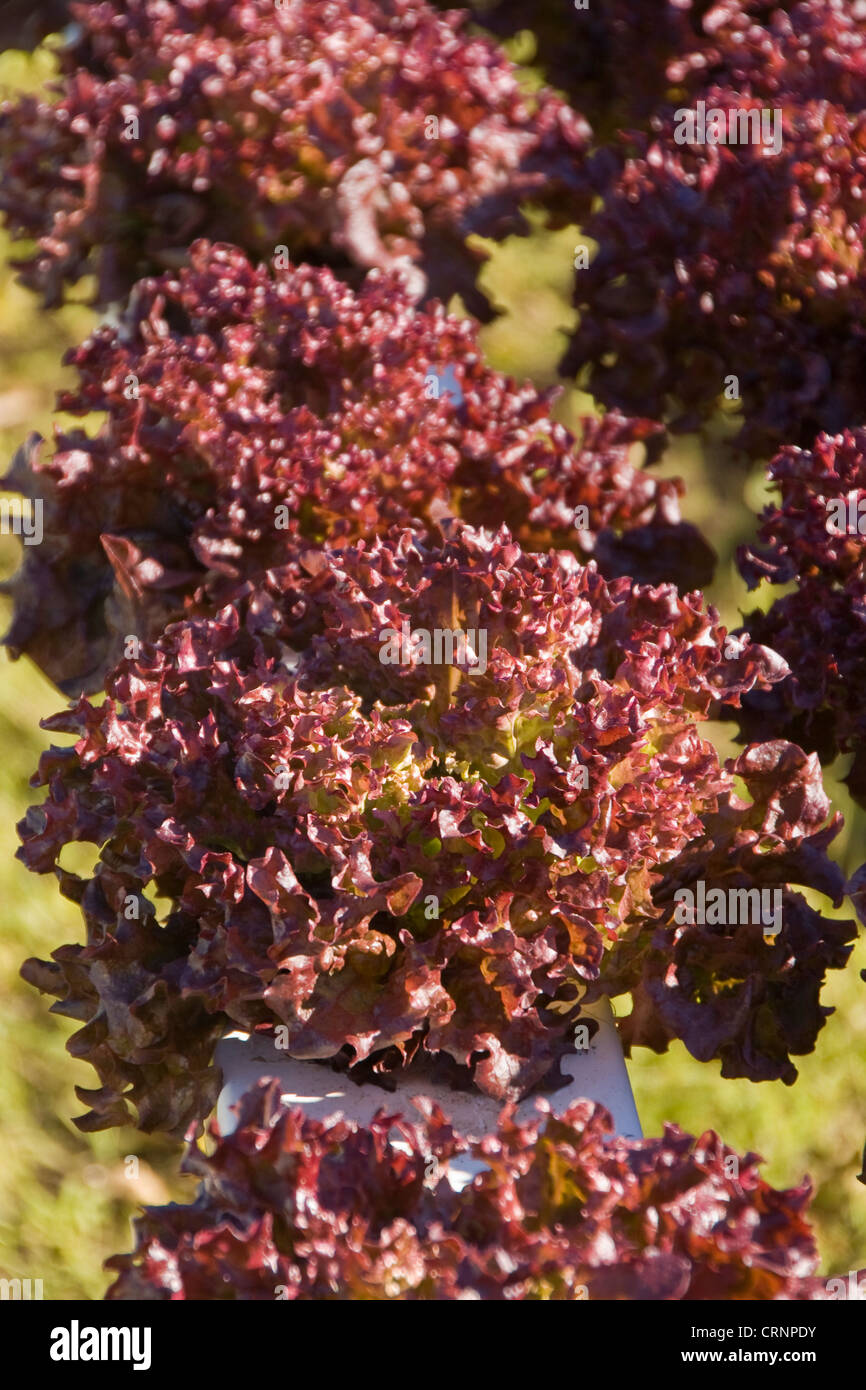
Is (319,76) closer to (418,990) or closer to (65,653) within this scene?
(65,653)

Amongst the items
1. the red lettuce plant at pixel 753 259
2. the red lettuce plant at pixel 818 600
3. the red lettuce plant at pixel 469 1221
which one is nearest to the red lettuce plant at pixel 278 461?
the red lettuce plant at pixel 818 600

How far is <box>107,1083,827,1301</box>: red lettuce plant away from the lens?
1.38 m

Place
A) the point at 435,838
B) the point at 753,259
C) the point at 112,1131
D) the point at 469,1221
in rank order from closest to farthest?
the point at 469,1221 < the point at 435,838 < the point at 112,1131 < the point at 753,259

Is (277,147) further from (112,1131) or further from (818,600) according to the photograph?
(112,1131)

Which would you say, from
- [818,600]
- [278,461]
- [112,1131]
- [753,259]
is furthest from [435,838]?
[753,259]

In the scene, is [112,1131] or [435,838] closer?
[435,838]

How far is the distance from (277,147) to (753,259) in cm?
99

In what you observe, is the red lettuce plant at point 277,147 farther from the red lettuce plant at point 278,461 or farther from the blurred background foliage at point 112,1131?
the blurred background foliage at point 112,1131

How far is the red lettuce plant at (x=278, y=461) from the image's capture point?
233 centimetres

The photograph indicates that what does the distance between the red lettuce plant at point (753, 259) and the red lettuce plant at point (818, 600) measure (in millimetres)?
355

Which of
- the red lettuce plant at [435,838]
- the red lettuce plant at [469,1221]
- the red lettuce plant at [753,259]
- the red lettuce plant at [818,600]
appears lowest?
the red lettuce plant at [469,1221]

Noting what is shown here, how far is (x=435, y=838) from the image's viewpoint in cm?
181
